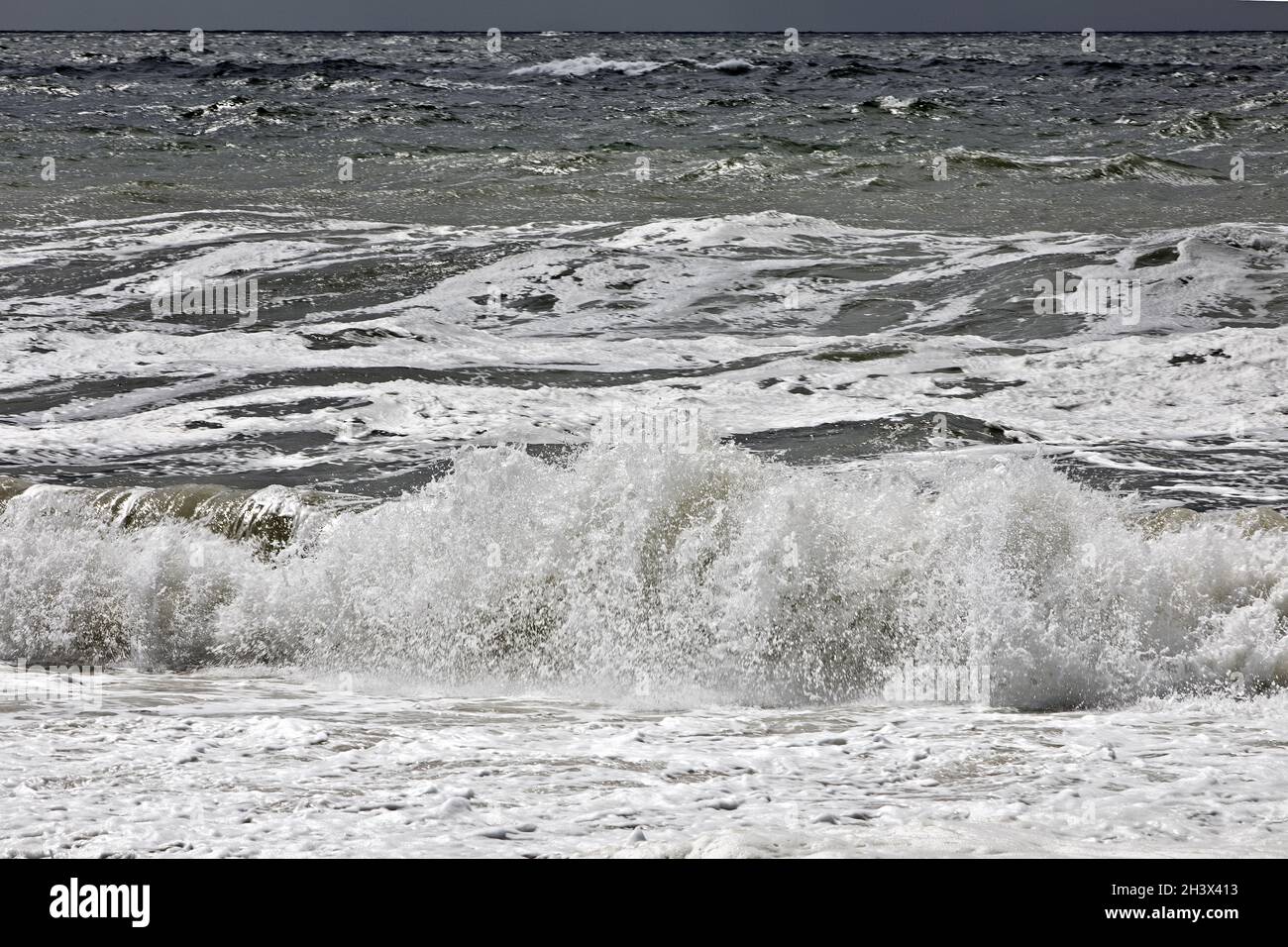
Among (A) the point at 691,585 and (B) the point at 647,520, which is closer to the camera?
(A) the point at 691,585

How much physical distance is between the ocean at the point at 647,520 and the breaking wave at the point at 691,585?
17 mm

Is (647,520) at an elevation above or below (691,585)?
above

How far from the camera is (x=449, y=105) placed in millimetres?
26219

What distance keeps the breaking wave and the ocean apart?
0.05 feet

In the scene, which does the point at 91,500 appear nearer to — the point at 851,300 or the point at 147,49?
the point at 851,300

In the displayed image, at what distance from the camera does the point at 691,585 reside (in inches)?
200

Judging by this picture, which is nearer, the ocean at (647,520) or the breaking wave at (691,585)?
the ocean at (647,520)

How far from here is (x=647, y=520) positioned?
5.25 meters

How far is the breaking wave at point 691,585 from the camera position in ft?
15.2

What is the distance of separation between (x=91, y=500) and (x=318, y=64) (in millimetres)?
29936

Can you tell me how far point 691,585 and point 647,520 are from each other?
0.34 meters

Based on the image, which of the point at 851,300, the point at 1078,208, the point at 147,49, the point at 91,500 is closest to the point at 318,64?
the point at 147,49

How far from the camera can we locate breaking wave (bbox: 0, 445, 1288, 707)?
15.2 feet

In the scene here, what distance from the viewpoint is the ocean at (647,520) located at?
132 inches
